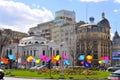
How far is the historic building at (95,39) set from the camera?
114m

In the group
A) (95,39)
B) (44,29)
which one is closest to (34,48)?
(95,39)

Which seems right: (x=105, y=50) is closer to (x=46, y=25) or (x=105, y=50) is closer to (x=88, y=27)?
(x=88, y=27)

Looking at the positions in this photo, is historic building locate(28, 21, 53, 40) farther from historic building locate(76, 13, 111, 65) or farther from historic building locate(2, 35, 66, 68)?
historic building locate(2, 35, 66, 68)

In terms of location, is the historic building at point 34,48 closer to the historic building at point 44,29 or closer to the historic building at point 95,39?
the historic building at point 95,39

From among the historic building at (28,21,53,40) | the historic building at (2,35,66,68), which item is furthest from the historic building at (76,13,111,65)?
the historic building at (28,21,53,40)

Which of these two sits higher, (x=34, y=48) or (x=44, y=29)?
(x=44, y=29)

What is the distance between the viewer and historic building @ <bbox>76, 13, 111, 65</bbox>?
114 meters

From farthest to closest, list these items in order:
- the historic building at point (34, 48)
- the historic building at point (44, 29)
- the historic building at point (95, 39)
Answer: the historic building at point (44, 29), the historic building at point (95, 39), the historic building at point (34, 48)

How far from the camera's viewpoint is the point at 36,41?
4264 inches

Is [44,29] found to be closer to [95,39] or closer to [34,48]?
[95,39]

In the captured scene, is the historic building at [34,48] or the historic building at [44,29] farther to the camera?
the historic building at [44,29]

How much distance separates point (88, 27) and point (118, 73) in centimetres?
9985

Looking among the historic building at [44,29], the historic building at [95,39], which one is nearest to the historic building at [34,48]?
the historic building at [95,39]

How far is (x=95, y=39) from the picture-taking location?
377 ft
